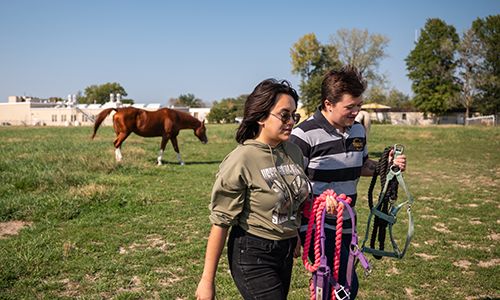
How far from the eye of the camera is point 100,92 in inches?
3949

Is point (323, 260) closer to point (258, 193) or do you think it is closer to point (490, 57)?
point (258, 193)

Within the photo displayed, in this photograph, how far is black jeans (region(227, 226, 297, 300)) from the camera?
1858mm

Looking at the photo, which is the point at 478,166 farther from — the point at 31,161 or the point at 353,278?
the point at 31,161

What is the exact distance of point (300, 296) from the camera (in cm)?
344

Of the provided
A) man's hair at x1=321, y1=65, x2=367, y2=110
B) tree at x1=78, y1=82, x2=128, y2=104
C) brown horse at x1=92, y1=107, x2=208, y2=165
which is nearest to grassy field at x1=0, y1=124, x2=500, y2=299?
man's hair at x1=321, y1=65, x2=367, y2=110

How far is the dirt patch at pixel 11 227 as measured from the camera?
16.2 ft

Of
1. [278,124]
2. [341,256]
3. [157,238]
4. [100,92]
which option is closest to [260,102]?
[278,124]

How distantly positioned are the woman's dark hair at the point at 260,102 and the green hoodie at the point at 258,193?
0.11 metres

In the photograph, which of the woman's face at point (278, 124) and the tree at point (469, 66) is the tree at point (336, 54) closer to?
the tree at point (469, 66)

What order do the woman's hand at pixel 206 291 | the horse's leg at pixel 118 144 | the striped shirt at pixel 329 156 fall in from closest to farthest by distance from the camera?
1. the woman's hand at pixel 206 291
2. the striped shirt at pixel 329 156
3. the horse's leg at pixel 118 144

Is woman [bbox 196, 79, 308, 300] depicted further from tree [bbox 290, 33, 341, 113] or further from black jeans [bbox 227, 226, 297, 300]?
tree [bbox 290, 33, 341, 113]

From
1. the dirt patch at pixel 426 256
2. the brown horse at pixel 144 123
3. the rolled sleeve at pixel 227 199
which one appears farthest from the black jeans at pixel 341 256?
the brown horse at pixel 144 123

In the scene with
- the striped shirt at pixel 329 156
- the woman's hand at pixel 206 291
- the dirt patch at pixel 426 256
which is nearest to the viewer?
the woman's hand at pixel 206 291

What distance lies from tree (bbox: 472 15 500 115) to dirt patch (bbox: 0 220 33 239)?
175 feet
